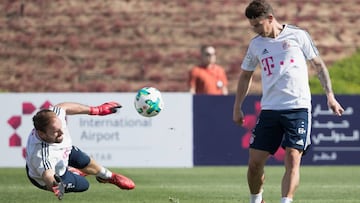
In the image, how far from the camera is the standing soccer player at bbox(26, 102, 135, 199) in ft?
35.2

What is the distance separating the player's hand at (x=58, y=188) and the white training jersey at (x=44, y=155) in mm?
217

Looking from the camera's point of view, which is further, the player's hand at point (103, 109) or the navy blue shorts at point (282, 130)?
the player's hand at point (103, 109)

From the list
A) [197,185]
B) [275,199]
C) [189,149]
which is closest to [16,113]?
[189,149]

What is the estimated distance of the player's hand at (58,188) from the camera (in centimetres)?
1055

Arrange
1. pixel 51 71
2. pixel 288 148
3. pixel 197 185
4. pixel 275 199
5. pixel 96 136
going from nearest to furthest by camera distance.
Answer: pixel 288 148
pixel 275 199
pixel 197 185
pixel 96 136
pixel 51 71

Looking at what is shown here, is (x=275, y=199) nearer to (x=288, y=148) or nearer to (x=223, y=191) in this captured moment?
(x=223, y=191)

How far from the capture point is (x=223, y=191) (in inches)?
536

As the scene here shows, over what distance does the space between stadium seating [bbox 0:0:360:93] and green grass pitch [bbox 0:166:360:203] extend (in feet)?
30.9

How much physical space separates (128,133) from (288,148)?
869 cm

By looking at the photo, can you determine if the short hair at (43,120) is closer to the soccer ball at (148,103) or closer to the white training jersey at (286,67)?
the soccer ball at (148,103)

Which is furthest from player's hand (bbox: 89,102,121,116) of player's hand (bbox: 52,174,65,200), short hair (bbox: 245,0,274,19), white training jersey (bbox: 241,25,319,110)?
short hair (bbox: 245,0,274,19)

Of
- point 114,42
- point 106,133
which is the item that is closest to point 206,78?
point 106,133

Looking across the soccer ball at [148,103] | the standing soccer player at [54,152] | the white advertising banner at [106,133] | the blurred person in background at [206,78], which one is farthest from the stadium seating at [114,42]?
the standing soccer player at [54,152]

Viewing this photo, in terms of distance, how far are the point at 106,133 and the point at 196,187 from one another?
176 inches
